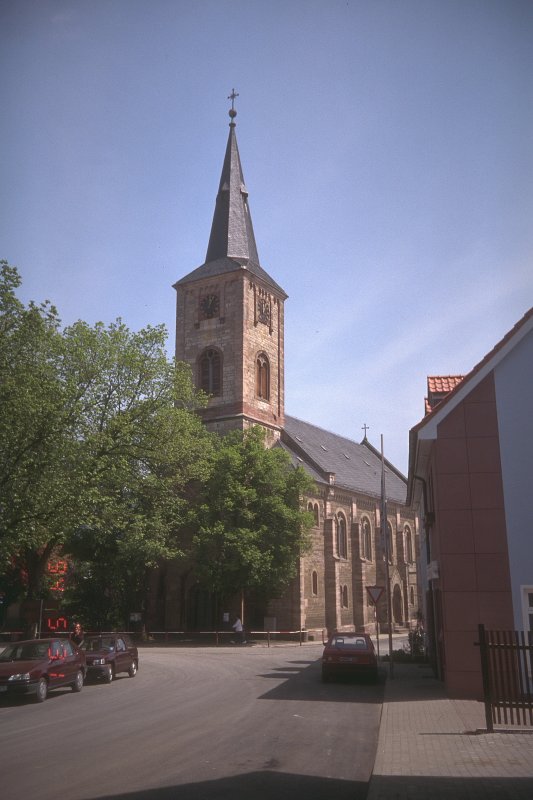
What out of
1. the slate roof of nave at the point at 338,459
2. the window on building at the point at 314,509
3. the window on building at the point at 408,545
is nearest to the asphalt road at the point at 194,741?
the window on building at the point at 314,509

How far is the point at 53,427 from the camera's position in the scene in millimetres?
21891

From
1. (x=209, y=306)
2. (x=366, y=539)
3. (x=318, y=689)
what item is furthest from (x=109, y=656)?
(x=366, y=539)

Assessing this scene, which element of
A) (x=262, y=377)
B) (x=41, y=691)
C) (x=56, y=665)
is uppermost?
(x=262, y=377)

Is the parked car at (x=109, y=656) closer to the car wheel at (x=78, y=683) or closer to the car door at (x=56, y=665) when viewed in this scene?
the car wheel at (x=78, y=683)

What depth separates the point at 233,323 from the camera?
47.0m

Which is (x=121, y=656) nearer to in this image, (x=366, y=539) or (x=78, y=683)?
(x=78, y=683)

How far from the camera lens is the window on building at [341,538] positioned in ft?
156

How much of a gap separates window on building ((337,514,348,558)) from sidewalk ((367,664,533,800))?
112 feet

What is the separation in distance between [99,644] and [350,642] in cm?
722

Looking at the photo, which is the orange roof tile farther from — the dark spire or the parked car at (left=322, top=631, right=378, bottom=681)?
the dark spire

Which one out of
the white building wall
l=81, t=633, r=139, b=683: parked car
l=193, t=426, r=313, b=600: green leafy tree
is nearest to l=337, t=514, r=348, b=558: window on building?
l=193, t=426, r=313, b=600: green leafy tree

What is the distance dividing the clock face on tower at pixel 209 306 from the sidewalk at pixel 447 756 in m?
37.2

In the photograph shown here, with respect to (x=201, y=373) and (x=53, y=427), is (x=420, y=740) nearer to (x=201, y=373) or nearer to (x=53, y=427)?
(x=53, y=427)

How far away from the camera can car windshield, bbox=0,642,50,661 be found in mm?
15669
